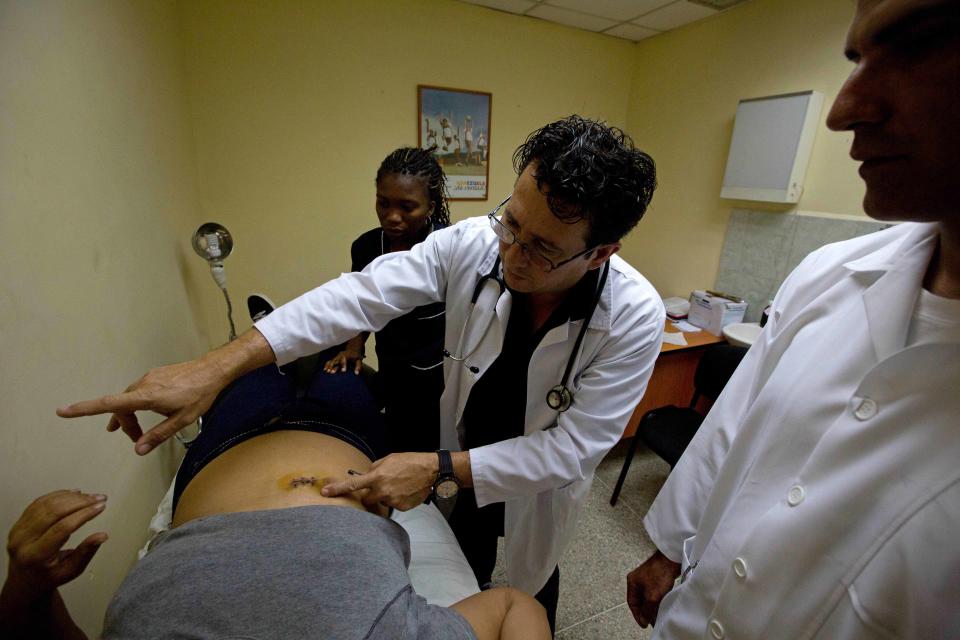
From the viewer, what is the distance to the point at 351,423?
43.3 inches

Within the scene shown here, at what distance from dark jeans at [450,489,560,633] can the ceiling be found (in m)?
2.68

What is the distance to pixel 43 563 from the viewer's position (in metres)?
0.68

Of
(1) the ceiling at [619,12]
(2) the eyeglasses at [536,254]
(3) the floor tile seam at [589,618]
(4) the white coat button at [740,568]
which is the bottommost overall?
(3) the floor tile seam at [589,618]

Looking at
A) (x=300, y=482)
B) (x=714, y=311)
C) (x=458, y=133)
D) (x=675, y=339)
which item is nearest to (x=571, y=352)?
(x=300, y=482)

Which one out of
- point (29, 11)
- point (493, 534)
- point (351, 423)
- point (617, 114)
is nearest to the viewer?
point (29, 11)

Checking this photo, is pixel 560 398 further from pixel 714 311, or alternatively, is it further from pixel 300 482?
pixel 714 311

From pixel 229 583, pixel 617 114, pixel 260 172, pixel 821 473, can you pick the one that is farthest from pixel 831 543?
pixel 617 114

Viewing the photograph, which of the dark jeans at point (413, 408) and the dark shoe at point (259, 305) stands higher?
the dark shoe at point (259, 305)

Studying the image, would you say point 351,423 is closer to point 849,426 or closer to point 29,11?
point 849,426

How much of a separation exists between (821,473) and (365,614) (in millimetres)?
692

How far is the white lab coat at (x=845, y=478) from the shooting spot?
0.49 metres

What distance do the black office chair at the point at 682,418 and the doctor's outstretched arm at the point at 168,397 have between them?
1708 millimetres

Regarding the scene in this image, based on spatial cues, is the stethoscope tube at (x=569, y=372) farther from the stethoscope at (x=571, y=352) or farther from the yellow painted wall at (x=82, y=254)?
the yellow painted wall at (x=82, y=254)

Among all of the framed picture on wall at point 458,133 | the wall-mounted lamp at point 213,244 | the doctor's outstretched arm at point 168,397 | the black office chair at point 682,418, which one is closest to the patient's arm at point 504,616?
the doctor's outstretched arm at point 168,397
